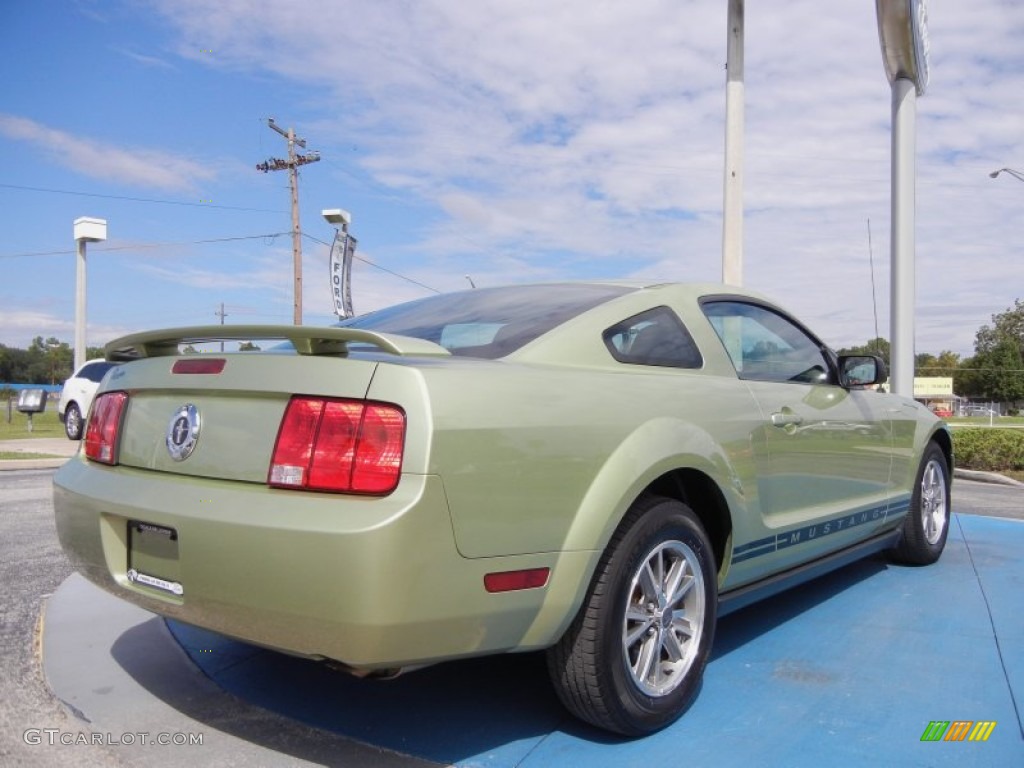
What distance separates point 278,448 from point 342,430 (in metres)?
0.20

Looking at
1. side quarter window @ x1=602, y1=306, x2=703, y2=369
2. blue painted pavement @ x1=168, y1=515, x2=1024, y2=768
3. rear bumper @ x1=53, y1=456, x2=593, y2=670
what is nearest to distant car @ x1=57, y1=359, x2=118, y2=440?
blue painted pavement @ x1=168, y1=515, x2=1024, y2=768

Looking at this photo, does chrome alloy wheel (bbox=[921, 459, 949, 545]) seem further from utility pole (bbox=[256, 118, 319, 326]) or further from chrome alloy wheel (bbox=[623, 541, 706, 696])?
utility pole (bbox=[256, 118, 319, 326])

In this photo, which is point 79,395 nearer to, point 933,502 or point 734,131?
point 734,131

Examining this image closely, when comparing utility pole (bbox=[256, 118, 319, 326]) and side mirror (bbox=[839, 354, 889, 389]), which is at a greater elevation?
utility pole (bbox=[256, 118, 319, 326])

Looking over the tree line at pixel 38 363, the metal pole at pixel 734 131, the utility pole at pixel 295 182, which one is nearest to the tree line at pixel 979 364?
the tree line at pixel 38 363

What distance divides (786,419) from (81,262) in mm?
23383

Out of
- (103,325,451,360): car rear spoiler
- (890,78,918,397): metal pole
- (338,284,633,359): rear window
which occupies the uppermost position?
(890,78,918,397): metal pole

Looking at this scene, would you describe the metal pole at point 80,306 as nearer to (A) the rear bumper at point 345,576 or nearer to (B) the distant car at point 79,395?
(B) the distant car at point 79,395

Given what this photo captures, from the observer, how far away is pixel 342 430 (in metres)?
2.08

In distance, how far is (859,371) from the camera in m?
4.09

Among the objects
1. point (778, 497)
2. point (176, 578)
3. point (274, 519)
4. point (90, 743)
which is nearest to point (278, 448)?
point (274, 519)

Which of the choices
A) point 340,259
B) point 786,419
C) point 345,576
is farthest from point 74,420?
point 345,576

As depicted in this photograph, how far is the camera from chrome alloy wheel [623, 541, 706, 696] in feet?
8.41

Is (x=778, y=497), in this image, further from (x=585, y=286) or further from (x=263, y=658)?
(x=263, y=658)
